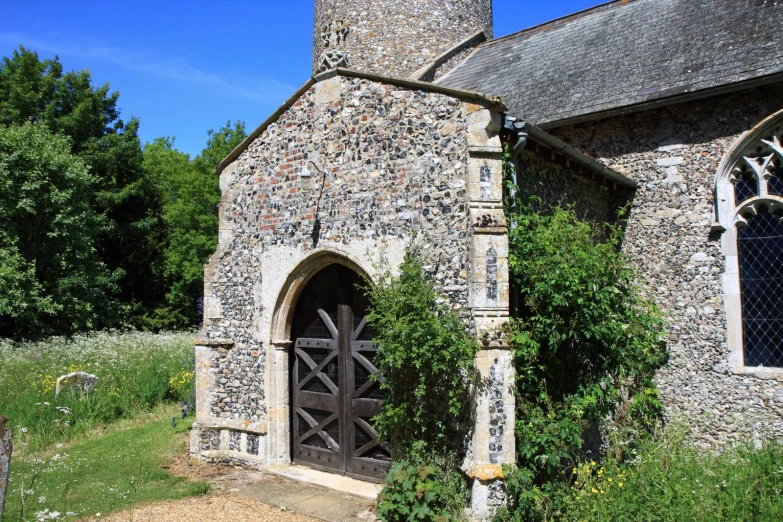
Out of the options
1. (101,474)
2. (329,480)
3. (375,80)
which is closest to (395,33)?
(375,80)

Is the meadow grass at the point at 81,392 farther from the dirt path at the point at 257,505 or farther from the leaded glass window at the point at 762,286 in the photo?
the leaded glass window at the point at 762,286

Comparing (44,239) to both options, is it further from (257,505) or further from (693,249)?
(693,249)

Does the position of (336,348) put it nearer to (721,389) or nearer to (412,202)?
(412,202)

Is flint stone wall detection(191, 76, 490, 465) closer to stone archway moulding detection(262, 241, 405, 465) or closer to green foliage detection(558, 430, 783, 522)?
stone archway moulding detection(262, 241, 405, 465)

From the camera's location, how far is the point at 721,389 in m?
8.16

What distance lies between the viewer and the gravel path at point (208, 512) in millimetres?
6344

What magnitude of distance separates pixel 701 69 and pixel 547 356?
5.39 metres

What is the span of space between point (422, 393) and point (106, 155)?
22.5 m

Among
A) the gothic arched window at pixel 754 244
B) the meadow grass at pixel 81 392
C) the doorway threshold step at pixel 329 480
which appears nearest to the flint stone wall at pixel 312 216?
the doorway threshold step at pixel 329 480

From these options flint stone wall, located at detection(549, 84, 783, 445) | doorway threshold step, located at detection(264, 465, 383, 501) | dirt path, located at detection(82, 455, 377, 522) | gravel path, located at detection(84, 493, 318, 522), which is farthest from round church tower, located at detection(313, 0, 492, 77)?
gravel path, located at detection(84, 493, 318, 522)

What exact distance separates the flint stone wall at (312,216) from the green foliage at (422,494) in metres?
1.76

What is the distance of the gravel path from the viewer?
20.8ft

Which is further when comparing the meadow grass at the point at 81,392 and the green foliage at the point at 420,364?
the meadow grass at the point at 81,392

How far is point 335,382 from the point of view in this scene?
793 cm
